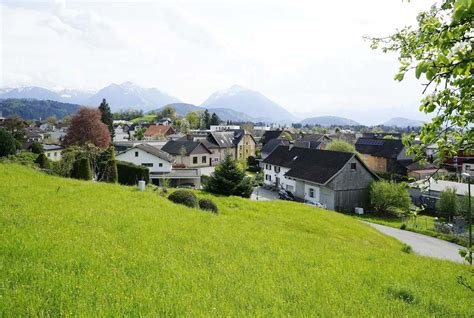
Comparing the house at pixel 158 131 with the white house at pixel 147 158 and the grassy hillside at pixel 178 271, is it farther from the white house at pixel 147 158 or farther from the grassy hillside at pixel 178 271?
the grassy hillside at pixel 178 271

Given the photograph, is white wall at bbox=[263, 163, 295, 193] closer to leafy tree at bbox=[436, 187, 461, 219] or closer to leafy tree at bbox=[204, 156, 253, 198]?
leafy tree at bbox=[204, 156, 253, 198]

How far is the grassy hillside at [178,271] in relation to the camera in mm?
5328

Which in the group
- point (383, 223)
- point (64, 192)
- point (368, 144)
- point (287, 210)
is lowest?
point (383, 223)

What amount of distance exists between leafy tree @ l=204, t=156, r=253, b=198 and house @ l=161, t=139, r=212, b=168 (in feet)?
114

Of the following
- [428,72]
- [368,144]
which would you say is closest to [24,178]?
[428,72]

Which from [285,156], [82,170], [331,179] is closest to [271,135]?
[285,156]

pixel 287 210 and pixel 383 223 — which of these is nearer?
pixel 287 210

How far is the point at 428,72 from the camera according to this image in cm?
280

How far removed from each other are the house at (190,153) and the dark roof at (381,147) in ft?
108

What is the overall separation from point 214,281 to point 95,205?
8.90 metres

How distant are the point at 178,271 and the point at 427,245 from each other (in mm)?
25641

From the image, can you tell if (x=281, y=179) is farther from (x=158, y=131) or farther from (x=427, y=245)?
(x=158, y=131)

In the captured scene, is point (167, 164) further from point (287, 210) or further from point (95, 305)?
point (95, 305)

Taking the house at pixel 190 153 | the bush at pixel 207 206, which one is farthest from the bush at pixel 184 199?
the house at pixel 190 153
